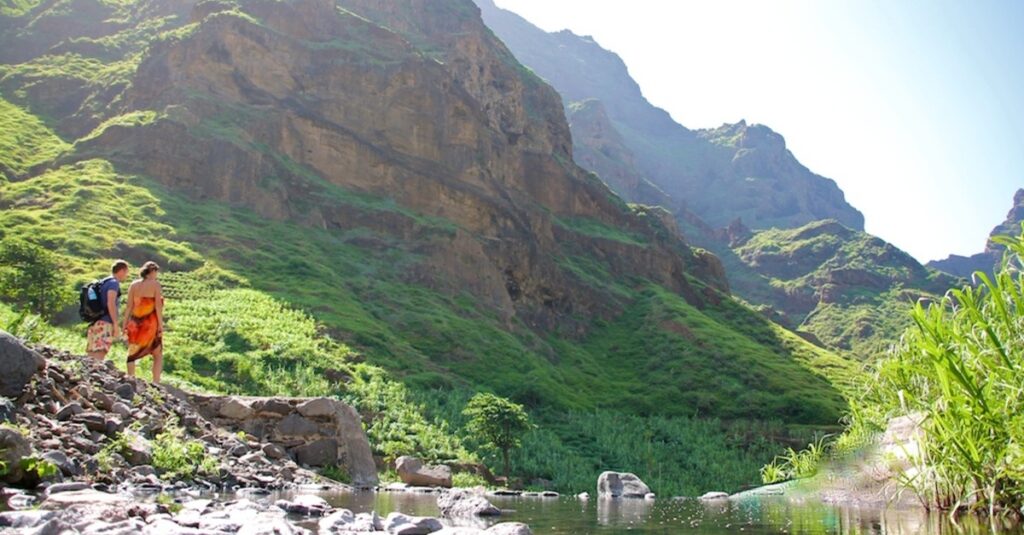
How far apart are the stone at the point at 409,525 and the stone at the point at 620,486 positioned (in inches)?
498

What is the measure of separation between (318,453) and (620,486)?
8537 mm

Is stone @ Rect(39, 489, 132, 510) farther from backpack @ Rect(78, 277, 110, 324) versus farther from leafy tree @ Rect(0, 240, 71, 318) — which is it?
leafy tree @ Rect(0, 240, 71, 318)

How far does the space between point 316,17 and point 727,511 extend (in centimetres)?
10301

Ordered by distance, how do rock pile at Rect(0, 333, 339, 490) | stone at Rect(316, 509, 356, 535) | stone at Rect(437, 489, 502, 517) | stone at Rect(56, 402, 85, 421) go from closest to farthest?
stone at Rect(316, 509, 356, 535)
rock pile at Rect(0, 333, 339, 490)
stone at Rect(56, 402, 85, 421)
stone at Rect(437, 489, 502, 517)

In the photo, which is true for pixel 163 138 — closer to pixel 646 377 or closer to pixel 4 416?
pixel 646 377

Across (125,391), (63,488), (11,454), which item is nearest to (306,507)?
(63,488)

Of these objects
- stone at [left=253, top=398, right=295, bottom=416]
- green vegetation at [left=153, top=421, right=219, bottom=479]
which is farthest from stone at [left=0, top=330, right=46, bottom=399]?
stone at [left=253, top=398, right=295, bottom=416]

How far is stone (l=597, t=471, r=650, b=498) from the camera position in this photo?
21.2 metres

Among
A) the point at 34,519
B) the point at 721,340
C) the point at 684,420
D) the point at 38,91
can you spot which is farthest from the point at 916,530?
the point at 38,91

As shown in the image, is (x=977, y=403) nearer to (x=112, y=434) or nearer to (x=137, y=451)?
(x=137, y=451)

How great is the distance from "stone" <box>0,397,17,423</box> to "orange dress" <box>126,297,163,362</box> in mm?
4933

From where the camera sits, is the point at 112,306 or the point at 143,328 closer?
the point at 112,306

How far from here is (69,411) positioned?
11.5m

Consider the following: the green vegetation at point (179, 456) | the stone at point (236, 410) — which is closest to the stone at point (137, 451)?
the green vegetation at point (179, 456)
